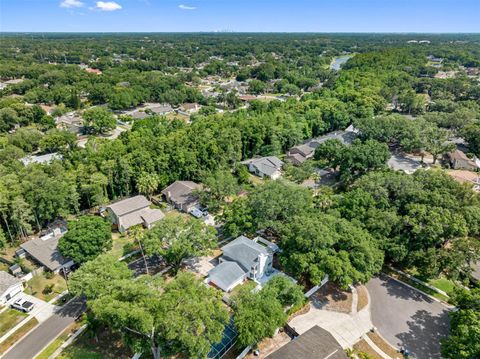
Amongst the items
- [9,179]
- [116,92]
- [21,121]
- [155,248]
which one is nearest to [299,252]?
[155,248]

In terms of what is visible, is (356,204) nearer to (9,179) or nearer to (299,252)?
(299,252)

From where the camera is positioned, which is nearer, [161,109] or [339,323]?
[339,323]

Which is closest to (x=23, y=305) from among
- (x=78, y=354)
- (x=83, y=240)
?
(x=83, y=240)

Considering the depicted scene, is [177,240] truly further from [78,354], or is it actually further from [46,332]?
[46,332]

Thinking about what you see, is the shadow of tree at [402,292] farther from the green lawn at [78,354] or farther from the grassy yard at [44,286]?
the grassy yard at [44,286]

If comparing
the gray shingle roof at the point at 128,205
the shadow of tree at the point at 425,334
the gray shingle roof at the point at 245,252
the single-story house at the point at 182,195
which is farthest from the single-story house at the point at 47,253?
the shadow of tree at the point at 425,334

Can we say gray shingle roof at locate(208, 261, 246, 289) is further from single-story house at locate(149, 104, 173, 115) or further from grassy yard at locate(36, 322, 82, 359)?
single-story house at locate(149, 104, 173, 115)

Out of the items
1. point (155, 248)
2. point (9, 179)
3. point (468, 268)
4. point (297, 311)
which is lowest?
point (297, 311)
